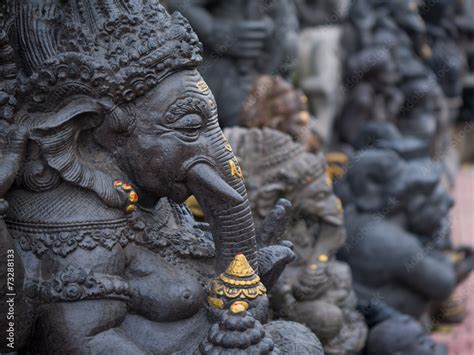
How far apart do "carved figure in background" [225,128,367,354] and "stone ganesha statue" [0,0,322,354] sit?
110 cm

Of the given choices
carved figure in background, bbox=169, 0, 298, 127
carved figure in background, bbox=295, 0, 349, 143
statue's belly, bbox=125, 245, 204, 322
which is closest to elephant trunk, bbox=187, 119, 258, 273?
statue's belly, bbox=125, 245, 204, 322

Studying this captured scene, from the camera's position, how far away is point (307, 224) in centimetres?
386

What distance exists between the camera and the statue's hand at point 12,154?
2322mm

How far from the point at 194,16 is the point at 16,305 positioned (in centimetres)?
423

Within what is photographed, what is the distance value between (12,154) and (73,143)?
7.0 inches

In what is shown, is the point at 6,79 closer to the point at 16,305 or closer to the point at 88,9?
the point at 88,9

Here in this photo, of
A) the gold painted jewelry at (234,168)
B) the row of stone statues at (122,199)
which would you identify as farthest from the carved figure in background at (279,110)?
the gold painted jewelry at (234,168)

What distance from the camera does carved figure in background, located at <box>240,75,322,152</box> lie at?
4.68 m

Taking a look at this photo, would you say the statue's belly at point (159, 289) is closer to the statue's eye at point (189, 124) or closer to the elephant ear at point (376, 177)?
the statue's eye at point (189, 124)

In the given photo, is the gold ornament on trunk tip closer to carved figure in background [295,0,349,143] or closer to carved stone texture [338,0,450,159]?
carved figure in background [295,0,349,143]

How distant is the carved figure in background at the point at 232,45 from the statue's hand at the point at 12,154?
3714mm

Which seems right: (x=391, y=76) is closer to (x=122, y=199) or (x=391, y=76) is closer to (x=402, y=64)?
(x=402, y=64)

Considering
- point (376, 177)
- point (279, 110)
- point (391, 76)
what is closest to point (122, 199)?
point (279, 110)

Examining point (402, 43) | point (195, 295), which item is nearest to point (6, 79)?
point (195, 295)
